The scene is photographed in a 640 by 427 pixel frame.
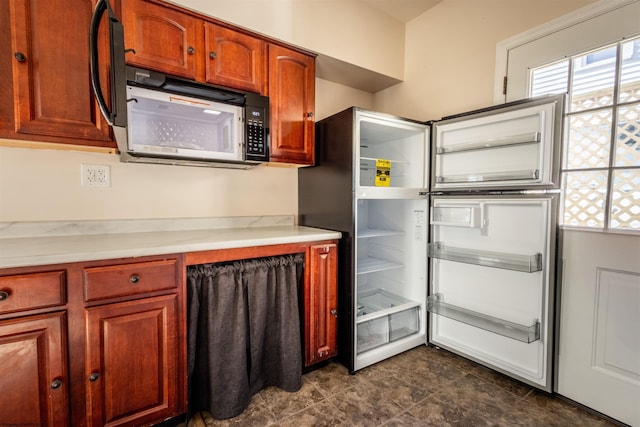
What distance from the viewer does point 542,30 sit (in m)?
1.69

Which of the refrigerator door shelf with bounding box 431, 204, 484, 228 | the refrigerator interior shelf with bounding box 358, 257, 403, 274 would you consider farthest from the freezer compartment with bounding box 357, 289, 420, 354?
the refrigerator door shelf with bounding box 431, 204, 484, 228

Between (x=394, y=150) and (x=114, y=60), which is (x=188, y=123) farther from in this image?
(x=394, y=150)

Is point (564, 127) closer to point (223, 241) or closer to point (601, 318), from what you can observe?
point (601, 318)

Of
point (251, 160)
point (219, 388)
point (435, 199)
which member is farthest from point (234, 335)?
point (435, 199)

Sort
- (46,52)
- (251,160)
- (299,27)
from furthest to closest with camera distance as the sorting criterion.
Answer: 1. (299,27)
2. (251,160)
3. (46,52)

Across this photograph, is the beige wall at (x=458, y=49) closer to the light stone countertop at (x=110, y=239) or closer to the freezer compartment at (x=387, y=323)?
the light stone countertop at (x=110, y=239)

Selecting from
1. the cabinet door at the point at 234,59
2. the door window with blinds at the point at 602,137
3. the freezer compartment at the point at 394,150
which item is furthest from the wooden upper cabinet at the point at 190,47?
the door window with blinds at the point at 602,137

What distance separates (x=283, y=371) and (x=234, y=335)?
0.39 meters

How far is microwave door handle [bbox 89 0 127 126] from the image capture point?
0.88 meters

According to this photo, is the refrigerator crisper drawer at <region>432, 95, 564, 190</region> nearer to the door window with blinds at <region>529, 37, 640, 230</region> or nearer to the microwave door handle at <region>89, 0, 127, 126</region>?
the door window with blinds at <region>529, 37, 640, 230</region>

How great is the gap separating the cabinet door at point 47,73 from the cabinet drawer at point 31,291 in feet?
2.19

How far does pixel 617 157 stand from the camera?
1.41 meters

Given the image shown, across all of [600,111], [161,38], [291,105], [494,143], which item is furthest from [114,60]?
[600,111]

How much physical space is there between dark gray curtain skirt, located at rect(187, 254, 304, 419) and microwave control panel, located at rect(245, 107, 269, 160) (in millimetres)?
644
